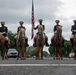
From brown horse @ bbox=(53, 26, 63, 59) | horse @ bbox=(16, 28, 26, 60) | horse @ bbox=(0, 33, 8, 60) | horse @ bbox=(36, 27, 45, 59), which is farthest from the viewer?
Result: horse @ bbox=(0, 33, 8, 60)

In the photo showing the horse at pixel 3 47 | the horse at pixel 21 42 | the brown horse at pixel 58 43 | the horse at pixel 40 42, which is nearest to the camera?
the brown horse at pixel 58 43

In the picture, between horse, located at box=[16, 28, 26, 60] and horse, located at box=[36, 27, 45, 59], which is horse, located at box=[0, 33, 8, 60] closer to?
horse, located at box=[16, 28, 26, 60]

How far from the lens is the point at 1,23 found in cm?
2494

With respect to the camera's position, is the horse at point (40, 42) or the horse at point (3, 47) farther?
Answer: the horse at point (3, 47)

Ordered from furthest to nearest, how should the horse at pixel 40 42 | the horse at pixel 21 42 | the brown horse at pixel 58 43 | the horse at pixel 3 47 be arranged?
the horse at pixel 3 47
the horse at pixel 40 42
the horse at pixel 21 42
the brown horse at pixel 58 43

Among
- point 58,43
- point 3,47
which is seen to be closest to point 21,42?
point 3,47

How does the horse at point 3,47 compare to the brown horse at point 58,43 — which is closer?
the brown horse at point 58,43

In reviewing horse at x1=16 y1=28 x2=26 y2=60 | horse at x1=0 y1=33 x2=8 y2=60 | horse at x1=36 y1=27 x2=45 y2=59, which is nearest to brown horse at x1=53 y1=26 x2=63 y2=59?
horse at x1=36 y1=27 x2=45 y2=59

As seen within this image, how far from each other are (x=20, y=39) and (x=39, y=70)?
11487 mm

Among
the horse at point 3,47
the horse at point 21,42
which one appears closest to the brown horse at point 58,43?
the horse at point 21,42

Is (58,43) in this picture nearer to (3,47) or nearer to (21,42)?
(21,42)

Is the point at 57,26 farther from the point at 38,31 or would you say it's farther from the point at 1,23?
the point at 1,23

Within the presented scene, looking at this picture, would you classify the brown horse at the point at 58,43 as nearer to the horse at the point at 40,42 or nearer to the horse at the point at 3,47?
the horse at the point at 40,42

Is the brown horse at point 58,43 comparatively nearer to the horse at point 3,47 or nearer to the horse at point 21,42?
the horse at point 21,42
